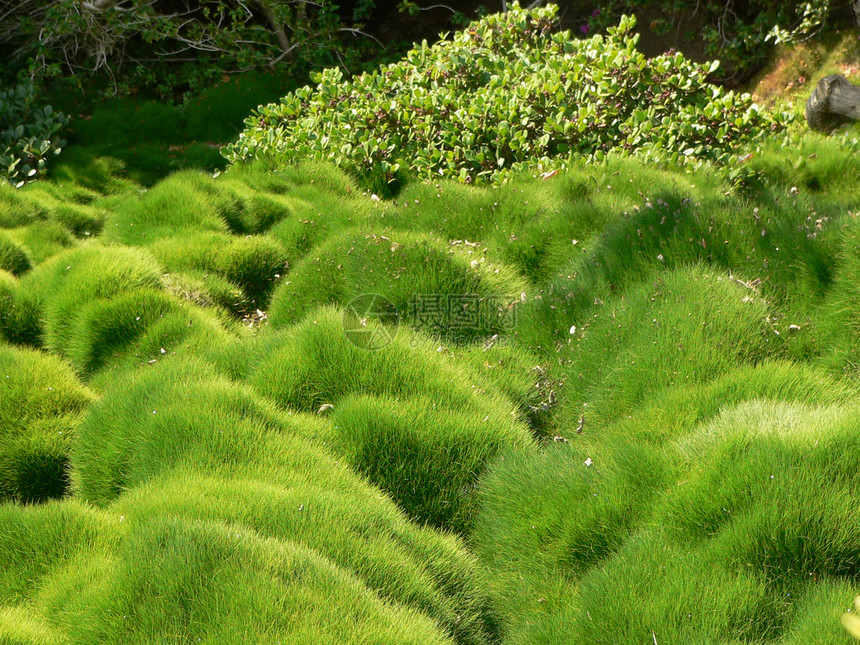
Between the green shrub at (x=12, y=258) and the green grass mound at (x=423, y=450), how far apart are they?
3.90 metres

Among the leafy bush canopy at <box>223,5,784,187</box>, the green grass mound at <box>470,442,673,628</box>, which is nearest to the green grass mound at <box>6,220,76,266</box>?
the leafy bush canopy at <box>223,5,784,187</box>

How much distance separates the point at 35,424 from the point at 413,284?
8.25 feet

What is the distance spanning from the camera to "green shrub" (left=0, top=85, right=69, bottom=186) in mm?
8774

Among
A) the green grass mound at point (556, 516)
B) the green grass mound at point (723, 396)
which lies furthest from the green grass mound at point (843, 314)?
the green grass mound at point (556, 516)

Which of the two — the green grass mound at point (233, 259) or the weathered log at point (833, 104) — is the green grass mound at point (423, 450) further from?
the weathered log at point (833, 104)

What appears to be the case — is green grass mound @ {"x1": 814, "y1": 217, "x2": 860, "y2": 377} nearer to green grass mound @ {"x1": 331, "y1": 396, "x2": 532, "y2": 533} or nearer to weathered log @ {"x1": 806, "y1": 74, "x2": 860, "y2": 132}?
green grass mound @ {"x1": 331, "y1": 396, "x2": 532, "y2": 533}

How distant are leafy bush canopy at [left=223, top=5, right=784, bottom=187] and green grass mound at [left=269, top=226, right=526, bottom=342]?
1763mm

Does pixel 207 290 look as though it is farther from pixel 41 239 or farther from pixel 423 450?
pixel 423 450

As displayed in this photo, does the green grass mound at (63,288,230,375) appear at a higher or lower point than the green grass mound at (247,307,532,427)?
lower

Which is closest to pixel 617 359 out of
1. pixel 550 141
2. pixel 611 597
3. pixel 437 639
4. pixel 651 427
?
pixel 651 427

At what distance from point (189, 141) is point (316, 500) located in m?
8.32

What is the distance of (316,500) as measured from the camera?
11.3 feet

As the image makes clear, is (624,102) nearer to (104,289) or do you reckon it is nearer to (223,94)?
(104,289)

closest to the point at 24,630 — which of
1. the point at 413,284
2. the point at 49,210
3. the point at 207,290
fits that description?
the point at 413,284
